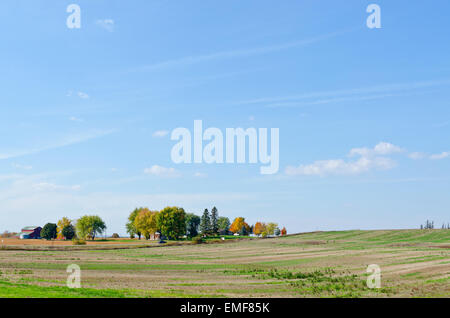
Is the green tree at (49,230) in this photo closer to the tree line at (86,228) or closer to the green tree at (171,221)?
the tree line at (86,228)

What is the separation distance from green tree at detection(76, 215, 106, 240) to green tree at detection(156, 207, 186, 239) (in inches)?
1844

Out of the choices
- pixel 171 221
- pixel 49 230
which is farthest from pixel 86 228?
pixel 171 221

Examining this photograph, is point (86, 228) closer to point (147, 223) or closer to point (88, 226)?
point (88, 226)

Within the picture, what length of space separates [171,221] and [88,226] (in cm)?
5314

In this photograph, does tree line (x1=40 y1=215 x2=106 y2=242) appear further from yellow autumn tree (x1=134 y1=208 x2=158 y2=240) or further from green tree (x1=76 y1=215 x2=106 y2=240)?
yellow autumn tree (x1=134 y1=208 x2=158 y2=240)

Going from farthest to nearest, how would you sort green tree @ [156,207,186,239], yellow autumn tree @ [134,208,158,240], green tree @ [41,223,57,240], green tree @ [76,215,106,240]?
green tree @ [41,223,57,240]
green tree @ [76,215,106,240]
yellow autumn tree @ [134,208,158,240]
green tree @ [156,207,186,239]

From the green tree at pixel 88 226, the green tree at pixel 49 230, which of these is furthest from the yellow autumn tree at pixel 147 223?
the green tree at pixel 49 230

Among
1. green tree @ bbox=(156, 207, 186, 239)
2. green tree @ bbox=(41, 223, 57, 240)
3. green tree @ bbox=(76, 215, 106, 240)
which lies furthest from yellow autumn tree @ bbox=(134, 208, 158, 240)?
green tree @ bbox=(41, 223, 57, 240)

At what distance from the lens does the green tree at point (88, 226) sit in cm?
18825

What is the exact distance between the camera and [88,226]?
7441 inches

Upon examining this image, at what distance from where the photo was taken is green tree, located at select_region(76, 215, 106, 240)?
618 ft
